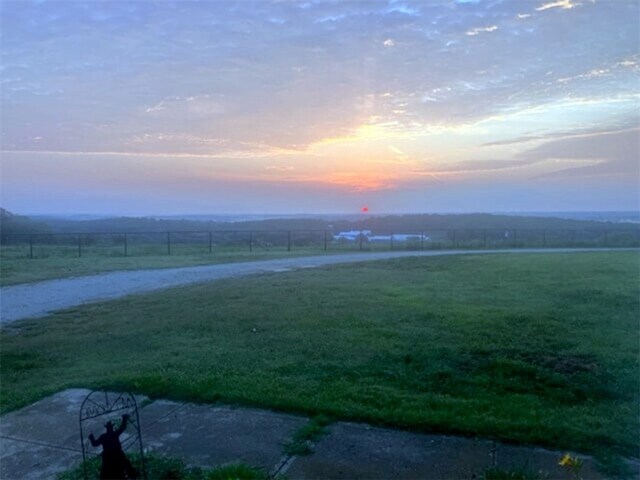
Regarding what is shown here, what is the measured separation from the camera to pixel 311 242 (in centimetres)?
3606

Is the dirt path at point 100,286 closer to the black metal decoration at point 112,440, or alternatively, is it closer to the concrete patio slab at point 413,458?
the black metal decoration at point 112,440

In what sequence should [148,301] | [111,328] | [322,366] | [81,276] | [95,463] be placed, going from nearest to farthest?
1. [95,463]
2. [322,366]
3. [111,328]
4. [148,301]
5. [81,276]

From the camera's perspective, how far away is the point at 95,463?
3688 mm

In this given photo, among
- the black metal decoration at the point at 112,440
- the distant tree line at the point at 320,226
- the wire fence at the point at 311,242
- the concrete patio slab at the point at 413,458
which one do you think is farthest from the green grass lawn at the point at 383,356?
the distant tree line at the point at 320,226

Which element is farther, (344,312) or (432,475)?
(344,312)

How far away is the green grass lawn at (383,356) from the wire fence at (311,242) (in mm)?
17630

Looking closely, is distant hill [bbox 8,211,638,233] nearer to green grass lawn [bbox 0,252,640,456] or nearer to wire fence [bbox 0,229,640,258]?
wire fence [bbox 0,229,640,258]

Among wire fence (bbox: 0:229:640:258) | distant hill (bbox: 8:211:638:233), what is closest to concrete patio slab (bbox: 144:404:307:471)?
wire fence (bbox: 0:229:640:258)

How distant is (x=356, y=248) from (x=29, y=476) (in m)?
26.2

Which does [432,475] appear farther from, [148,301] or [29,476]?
[148,301]

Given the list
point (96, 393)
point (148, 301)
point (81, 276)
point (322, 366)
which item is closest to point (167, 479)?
point (96, 393)

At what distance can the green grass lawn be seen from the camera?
4488 millimetres

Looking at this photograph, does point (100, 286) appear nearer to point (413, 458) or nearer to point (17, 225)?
point (413, 458)

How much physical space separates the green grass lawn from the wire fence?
57.8 feet
